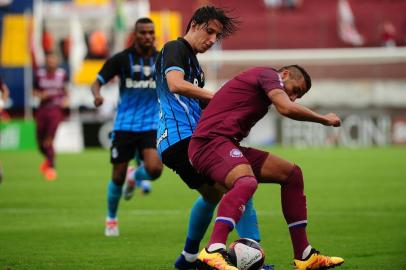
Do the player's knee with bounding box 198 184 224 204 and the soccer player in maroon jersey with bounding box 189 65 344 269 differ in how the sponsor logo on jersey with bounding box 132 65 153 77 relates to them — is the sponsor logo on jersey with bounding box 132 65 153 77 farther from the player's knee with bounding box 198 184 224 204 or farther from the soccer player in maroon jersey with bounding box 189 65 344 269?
the soccer player in maroon jersey with bounding box 189 65 344 269

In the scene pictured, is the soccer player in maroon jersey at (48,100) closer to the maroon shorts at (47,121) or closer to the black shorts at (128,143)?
the maroon shorts at (47,121)

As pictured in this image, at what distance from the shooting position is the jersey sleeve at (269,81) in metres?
7.96

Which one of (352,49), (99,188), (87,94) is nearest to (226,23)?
(99,188)

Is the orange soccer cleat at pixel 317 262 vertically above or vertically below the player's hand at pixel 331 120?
below

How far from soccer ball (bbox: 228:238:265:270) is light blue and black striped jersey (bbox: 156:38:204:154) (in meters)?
1.12

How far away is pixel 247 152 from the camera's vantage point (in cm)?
849

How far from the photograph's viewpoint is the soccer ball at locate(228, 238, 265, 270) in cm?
805

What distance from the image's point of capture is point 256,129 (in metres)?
33.8

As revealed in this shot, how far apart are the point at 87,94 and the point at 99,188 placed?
18.4m

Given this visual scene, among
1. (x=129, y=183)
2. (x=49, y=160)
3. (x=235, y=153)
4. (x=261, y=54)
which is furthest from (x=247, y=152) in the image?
(x=261, y=54)

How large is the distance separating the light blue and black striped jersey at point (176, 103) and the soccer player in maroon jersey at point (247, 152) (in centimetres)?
44

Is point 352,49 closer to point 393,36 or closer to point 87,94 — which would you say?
point 393,36

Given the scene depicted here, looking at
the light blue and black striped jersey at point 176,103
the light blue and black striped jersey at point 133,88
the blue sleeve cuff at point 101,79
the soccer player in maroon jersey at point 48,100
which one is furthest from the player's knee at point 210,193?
the soccer player in maroon jersey at point 48,100

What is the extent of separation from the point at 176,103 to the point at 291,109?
4.27ft
